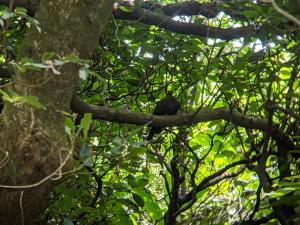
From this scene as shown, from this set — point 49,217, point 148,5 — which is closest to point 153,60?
point 148,5

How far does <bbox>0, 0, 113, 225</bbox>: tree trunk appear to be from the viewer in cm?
148

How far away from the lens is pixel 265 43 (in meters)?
2.20

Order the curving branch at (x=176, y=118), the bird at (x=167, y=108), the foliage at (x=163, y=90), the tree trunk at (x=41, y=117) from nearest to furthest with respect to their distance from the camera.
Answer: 1. the tree trunk at (x=41, y=117)
2. the curving branch at (x=176, y=118)
3. the foliage at (x=163, y=90)
4. the bird at (x=167, y=108)

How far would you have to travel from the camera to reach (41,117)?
1.52 meters

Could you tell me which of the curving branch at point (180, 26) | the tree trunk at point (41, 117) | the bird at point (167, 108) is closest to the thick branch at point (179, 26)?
the curving branch at point (180, 26)

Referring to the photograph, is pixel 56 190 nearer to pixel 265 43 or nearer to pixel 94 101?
pixel 94 101

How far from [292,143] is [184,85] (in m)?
0.83

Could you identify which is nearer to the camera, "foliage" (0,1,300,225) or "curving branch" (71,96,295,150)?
"curving branch" (71,96,295,150)

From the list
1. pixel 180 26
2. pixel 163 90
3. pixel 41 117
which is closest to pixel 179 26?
pixel 180 26

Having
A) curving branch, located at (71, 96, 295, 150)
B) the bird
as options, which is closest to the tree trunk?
curving branch, located at (71, 96, 295, 150)

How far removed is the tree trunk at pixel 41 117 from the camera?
1.48m

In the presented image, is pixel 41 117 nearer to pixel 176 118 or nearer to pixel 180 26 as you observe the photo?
pixel 176 118

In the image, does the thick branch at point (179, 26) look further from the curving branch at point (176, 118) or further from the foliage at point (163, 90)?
the curving branch at point (176, 118)

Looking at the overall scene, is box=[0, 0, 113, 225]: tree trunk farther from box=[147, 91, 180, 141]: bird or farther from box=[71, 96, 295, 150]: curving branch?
box=[147, 91, 180, 141]: bird
